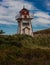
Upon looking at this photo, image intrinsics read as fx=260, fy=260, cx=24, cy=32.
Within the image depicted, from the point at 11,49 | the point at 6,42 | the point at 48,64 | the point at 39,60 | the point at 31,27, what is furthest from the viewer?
the point at 31,27

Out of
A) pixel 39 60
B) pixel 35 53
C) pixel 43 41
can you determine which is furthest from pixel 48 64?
pixel 43 41

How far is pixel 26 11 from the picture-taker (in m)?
49.6

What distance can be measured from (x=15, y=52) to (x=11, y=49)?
4.55 ft

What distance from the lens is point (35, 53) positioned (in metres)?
26.7

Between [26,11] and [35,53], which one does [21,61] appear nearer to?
[35,53]

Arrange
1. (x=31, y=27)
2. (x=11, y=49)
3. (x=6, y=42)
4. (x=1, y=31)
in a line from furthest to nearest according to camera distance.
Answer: (x=1, y=31) → (x=31, y=27) → (x=6, y=42) → (x=11, y=49)

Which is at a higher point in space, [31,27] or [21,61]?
[31,27]

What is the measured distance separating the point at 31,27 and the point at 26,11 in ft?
10.8

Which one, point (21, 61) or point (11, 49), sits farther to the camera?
point (11, 49)

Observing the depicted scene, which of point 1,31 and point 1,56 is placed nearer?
point 1,56

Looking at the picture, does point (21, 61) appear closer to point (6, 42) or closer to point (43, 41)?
point (6, 42)

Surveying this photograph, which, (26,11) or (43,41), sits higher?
(26,11)

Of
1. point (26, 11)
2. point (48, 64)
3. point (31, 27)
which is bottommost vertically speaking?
point (48, 64)

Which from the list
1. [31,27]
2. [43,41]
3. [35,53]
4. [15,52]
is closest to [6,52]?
[15,52]
